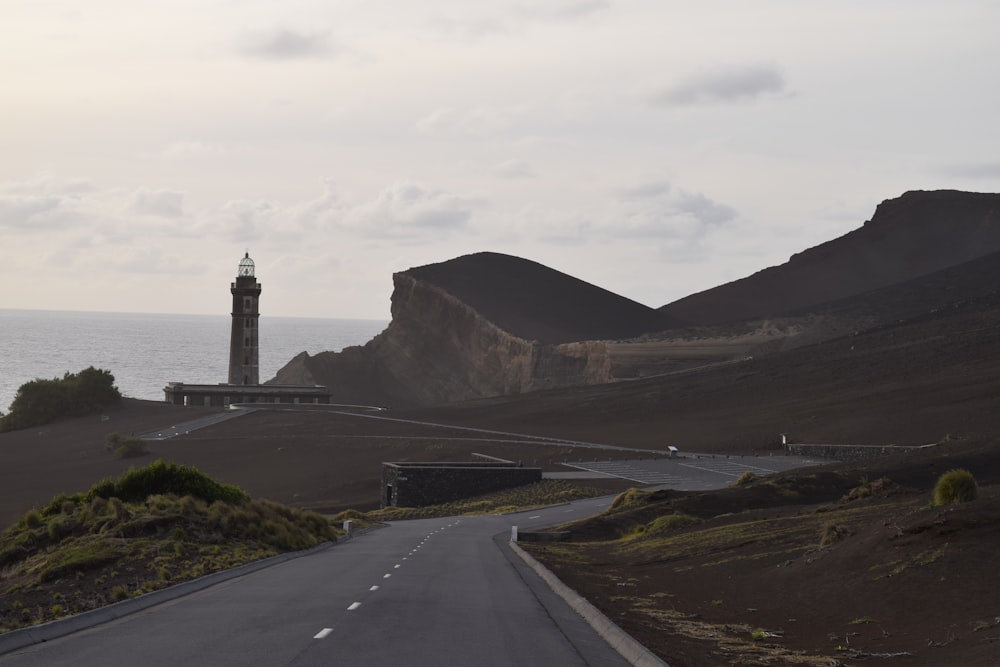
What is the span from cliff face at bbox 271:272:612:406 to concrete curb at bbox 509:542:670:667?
342ft

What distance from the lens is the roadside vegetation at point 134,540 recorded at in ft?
69.5

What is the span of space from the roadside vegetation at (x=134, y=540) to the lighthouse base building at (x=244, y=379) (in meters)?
68.9

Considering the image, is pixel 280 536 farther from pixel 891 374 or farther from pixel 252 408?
pixel 252 408

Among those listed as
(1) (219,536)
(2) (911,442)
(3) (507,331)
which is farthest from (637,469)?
(3) (507,331)

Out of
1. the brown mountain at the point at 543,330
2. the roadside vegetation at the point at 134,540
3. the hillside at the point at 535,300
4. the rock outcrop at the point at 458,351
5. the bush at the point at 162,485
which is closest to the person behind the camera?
the roadside vegetation at the point at 134,540

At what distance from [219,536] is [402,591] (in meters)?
11.0

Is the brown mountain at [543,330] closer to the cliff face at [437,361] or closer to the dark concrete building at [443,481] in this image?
the cliff face at [437,361]

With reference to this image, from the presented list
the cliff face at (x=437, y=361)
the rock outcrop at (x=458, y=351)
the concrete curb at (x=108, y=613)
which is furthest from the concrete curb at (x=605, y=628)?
the cliff face at (x=437, y=361)

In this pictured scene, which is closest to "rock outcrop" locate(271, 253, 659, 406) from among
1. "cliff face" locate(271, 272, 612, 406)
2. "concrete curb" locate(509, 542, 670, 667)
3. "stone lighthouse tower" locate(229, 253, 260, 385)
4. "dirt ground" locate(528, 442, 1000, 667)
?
→ "cliff face" locate(271, 272, 612, 406)

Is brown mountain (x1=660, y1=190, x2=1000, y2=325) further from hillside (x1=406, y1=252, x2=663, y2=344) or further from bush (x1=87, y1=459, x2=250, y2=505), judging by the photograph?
bush (x1=87, y1=459, x2=250, y2=505)

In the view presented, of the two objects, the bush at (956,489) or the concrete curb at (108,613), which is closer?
the concrete curb at (108,613)

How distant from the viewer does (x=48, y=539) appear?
29.6 metres

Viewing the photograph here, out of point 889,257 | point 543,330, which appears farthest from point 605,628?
point 889,257

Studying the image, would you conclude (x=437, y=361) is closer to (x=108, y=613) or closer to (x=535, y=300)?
(x=535, y=300)
